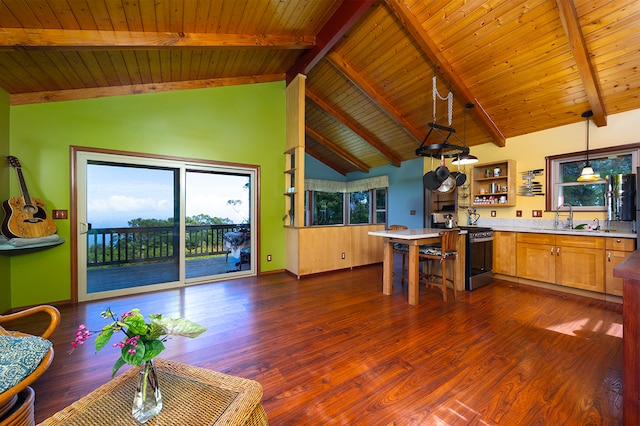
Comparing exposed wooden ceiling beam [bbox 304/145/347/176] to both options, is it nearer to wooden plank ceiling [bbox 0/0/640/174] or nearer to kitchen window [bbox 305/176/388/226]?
kitchen window [bbox 305/176/388/226]

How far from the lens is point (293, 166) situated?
4.82 metres

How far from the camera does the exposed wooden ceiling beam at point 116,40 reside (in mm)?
2184

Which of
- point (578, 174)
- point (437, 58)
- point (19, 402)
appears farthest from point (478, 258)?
point (19, 402)

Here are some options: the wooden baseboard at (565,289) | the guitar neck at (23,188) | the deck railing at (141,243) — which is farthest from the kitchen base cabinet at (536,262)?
the guitar neck at (23,188)

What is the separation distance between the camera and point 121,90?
133 inches

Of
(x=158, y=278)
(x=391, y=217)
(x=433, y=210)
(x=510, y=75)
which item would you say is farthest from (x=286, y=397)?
(x=391, y=217)

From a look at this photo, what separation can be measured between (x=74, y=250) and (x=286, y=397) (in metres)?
3.33

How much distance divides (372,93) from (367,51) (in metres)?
0.76

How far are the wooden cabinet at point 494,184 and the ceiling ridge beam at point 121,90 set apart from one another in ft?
14.9

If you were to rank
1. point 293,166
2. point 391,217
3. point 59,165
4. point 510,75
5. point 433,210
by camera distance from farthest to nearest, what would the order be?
point 391,217, point 433,210, point 293,166, point 510,75, point 59,165

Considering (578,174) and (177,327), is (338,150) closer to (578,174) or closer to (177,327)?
(578,174)

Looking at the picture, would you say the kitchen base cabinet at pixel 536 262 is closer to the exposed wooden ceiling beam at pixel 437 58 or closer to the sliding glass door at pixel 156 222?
the exposed wooden ceiling beam at pixel 437 58

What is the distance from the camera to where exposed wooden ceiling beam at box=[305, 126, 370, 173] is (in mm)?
6676

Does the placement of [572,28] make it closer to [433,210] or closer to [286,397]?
[433,210]
